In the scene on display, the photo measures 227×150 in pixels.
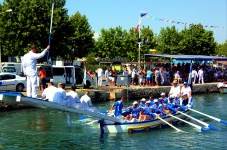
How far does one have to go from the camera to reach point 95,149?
17688 mm

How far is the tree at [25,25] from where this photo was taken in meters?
45.1

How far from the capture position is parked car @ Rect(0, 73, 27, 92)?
30.2m

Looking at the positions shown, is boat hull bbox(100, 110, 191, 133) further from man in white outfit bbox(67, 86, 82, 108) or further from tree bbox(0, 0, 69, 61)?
tree bbox(0, 0, 69, 61)

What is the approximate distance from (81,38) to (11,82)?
2959cm

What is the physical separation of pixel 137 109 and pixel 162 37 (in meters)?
54.2

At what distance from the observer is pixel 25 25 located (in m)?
45.2

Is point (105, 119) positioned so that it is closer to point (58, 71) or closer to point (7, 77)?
point (7, 77)

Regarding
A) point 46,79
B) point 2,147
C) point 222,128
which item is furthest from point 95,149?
point 46,79

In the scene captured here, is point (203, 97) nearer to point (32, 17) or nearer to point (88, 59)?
point (32, 17)

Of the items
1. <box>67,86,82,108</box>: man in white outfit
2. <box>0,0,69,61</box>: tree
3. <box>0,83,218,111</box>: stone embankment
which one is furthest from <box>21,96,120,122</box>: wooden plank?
<box>0,0,69,61</box>: tree

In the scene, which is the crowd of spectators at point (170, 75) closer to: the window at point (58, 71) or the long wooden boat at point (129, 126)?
the window at point (58, 71)

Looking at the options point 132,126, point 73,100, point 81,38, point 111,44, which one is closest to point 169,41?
point 111,44

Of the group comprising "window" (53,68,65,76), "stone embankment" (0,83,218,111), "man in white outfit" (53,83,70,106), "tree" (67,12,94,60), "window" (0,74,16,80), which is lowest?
"stone embankment" (0,83,218,111)

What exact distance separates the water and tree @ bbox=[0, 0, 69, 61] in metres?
21.2
